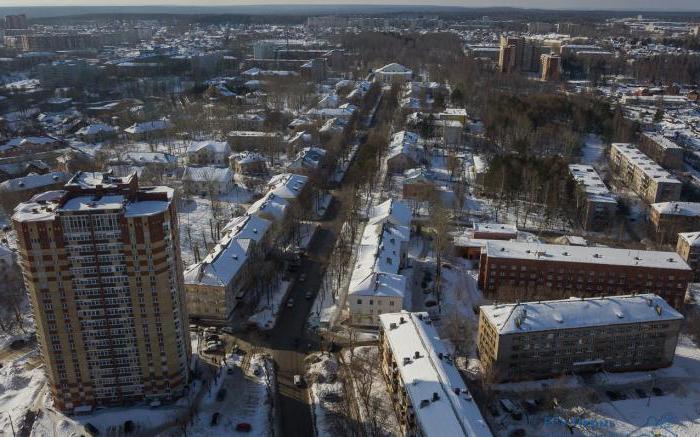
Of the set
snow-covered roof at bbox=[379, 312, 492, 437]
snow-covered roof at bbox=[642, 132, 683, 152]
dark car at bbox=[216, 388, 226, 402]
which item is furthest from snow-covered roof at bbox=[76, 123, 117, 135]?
snow-covered roof at bbox=[642, 132, 683, 152]

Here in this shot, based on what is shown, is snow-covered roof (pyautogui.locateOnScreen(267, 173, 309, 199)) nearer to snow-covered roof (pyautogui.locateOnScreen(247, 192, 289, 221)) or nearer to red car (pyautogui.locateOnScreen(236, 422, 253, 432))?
snow-covered roof (pyautogui.locateOnScreen(247, 192, 289, 221))

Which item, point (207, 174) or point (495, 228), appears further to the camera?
point (207, 174)

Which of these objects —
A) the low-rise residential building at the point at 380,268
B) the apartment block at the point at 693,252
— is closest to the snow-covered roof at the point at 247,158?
the low-rise residential building at the point at 380,268

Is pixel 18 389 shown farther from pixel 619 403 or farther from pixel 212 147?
pixel 212 147

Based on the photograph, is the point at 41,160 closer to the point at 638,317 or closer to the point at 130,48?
the point at 638,317

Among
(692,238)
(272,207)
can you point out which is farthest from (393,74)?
(692,238)

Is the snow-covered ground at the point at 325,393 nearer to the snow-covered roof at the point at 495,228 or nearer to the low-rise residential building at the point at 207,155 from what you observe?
the snow-covered roof at the point at 495,228
